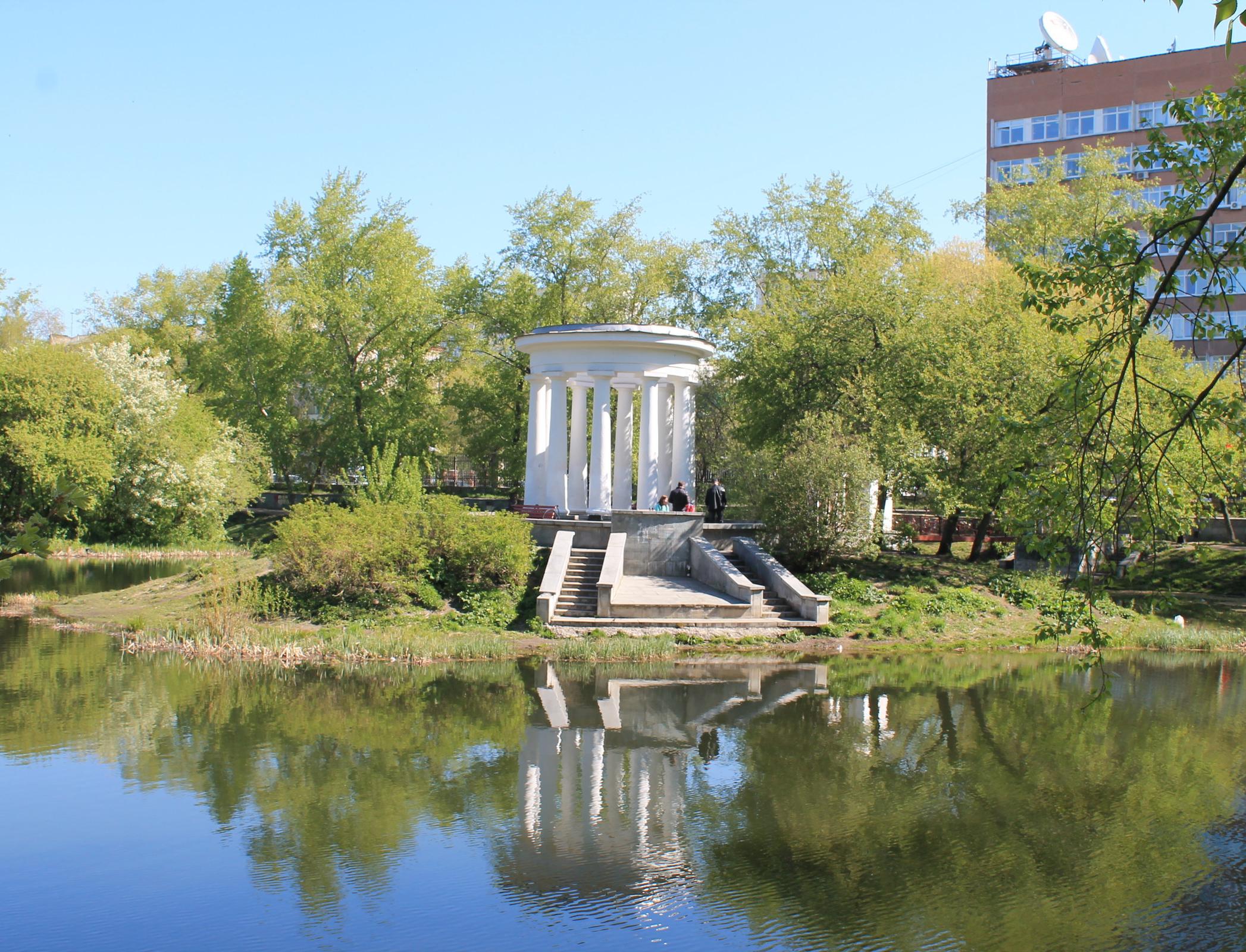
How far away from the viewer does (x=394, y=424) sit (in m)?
42.7

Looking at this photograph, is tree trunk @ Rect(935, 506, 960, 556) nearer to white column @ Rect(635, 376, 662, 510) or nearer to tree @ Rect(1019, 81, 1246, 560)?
white column @ Rect(635, 376, 662, 510)

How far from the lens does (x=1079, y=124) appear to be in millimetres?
53594

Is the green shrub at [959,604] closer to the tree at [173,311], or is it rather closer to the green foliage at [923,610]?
the green foliage at [923,610]

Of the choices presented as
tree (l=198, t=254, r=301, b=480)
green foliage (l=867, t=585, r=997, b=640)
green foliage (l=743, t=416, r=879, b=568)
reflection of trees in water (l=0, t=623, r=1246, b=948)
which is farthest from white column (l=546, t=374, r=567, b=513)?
tree (l=198, t=254, r=301, b=480)

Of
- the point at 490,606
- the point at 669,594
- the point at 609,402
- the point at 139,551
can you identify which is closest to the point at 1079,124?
the point at 609,402

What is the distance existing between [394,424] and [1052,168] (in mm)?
26613

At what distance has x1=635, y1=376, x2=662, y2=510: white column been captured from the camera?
30.2 meters

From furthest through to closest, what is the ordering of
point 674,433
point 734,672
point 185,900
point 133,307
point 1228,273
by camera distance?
point 133,307 → point 674,433 → point 734,672 → point 185,900 → point 1228,273

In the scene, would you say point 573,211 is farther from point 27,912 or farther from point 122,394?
point 27,912

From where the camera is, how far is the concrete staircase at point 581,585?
23000 millimetres

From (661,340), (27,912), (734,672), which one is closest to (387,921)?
(27,912)

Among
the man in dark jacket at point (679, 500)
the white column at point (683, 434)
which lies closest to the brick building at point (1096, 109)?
the white column at point (683, 434)

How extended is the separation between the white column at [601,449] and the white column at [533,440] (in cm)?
162

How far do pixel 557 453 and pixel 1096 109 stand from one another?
1487 inches
